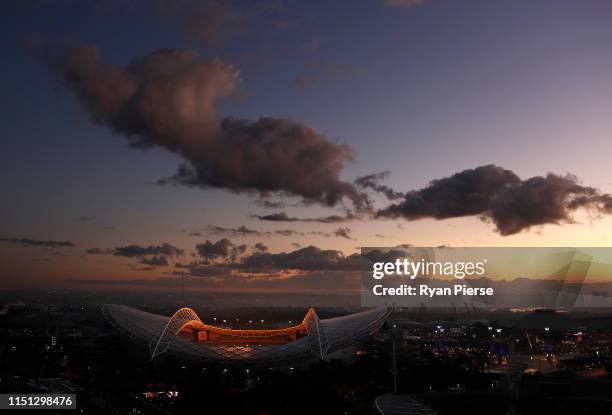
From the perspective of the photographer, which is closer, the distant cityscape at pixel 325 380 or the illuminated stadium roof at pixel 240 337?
the distant cityscape at pixel 325 380

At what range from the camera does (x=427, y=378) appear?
39.1 meters

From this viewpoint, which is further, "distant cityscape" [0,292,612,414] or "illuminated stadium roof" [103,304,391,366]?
"illuminated stadium roof" [103,304,391,366]

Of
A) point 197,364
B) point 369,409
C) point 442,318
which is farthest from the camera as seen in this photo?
point 442,318

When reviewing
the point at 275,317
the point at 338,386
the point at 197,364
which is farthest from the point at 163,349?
the point at 275,317

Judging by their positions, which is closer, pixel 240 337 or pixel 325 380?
pixel 325 380

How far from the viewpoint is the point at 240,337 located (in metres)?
53.5

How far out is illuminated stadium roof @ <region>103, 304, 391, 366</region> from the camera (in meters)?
45.8

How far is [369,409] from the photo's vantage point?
104ft

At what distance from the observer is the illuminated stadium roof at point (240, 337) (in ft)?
150

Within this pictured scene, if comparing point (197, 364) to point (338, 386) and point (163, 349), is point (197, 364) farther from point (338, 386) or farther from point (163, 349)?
point (338, 386)

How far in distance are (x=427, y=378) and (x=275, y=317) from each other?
309ft

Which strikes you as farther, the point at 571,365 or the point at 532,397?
the point at 571,365

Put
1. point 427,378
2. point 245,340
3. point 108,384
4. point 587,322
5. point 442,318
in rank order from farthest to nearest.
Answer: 1. point 442,318
2. point 587,322
3. point 245,340
4. point 108,384
5. point 427,378

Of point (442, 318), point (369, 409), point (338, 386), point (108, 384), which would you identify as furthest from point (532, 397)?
point (442, 318)
